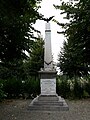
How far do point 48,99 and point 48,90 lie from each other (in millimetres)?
557

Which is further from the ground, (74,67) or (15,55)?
(74,67)

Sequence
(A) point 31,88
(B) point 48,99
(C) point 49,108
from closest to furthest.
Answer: (C) point 49,108 < (B) point 48,99 < (A) point 31,88

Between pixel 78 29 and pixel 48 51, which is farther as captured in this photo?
pixel 78 29

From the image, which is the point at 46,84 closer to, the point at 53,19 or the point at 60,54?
the point at 53,19

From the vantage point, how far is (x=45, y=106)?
11234 mm

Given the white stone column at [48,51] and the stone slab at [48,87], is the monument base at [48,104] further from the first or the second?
the white stone column at [48,51]

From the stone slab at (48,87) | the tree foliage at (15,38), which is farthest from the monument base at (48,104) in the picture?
the tree foliage at (15,38)

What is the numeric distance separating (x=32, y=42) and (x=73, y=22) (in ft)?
7.98

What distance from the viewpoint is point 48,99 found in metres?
12.0

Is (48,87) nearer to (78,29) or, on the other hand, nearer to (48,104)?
(48,104)

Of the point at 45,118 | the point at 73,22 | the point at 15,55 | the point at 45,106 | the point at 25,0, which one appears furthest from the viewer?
the point at 73,22

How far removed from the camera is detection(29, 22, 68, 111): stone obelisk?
1120cm

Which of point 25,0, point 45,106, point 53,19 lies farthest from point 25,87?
point 25,0

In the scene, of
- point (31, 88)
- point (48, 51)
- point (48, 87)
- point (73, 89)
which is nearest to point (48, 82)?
point (48, 87)
